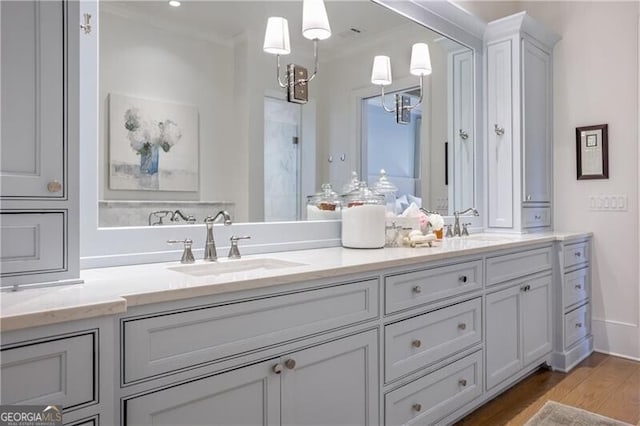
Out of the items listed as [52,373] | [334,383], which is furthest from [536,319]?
[52,373]

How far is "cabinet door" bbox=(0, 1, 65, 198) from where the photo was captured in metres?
1.06

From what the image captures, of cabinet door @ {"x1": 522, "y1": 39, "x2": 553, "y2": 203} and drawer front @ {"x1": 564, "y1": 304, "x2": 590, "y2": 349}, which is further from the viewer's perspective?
cabinet door @ {"x1": 522, "y1": 39, "x2": 553, "y2": 203}

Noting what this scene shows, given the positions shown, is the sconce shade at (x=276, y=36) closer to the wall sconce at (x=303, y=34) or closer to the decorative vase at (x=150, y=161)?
the wall sconce at (x=303, y=34)

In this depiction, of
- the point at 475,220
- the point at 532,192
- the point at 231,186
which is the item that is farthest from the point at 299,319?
the point at 532,192

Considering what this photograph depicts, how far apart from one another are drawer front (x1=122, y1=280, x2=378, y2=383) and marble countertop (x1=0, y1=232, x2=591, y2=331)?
6 centimetres

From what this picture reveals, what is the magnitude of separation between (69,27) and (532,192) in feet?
9.60

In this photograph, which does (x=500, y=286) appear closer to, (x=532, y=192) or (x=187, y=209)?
(x=532, y=192)

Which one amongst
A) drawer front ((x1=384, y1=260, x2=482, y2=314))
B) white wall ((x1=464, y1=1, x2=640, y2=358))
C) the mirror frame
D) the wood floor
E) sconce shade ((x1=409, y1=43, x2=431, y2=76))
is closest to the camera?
the mirror frame

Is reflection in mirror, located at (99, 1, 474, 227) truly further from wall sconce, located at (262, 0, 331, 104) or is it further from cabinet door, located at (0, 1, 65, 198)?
cabinet door, located at (0, 1, 65, 198)

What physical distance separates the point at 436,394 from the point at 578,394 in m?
1.08

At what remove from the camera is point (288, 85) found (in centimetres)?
213

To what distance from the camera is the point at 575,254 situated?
2.94 m

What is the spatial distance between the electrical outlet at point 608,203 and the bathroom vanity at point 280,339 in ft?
3.48
